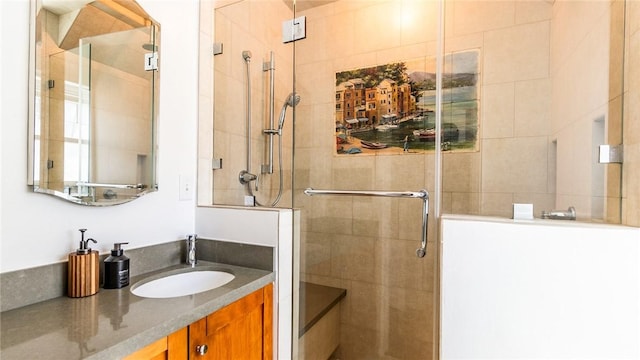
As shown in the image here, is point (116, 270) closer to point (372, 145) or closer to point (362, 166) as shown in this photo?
point (362, 166)

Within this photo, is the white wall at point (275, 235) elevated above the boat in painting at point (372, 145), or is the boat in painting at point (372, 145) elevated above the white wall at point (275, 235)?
the boat in painting at point (372, 145)

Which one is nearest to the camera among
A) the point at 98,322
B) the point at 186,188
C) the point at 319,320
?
the point at 98,322

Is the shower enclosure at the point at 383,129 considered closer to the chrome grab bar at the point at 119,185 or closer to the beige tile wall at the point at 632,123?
the chrome grab bar at the point at 119,185

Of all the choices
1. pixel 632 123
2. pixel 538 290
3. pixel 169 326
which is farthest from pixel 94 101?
pixel 632 123

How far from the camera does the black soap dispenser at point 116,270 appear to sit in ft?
3.78

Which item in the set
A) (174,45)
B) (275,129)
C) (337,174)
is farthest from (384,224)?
(174,45)

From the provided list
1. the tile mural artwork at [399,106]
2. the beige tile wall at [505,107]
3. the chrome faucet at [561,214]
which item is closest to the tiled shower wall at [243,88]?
the tile mural artwork at [399,106]

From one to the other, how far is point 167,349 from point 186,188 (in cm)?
87

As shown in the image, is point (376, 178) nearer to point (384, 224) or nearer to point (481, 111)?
point (384, 224)

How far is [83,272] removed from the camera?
1059 mm

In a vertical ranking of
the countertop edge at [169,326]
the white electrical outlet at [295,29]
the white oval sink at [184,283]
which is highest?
the white electrical outlet at [295,29]

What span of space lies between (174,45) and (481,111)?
1.79 m

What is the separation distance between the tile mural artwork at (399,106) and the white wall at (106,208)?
89cm

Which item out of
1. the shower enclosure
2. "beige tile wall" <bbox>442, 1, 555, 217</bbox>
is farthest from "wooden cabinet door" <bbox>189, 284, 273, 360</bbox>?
"beige tile wall" <bbox>442, 1, 555, 217</bbox>
